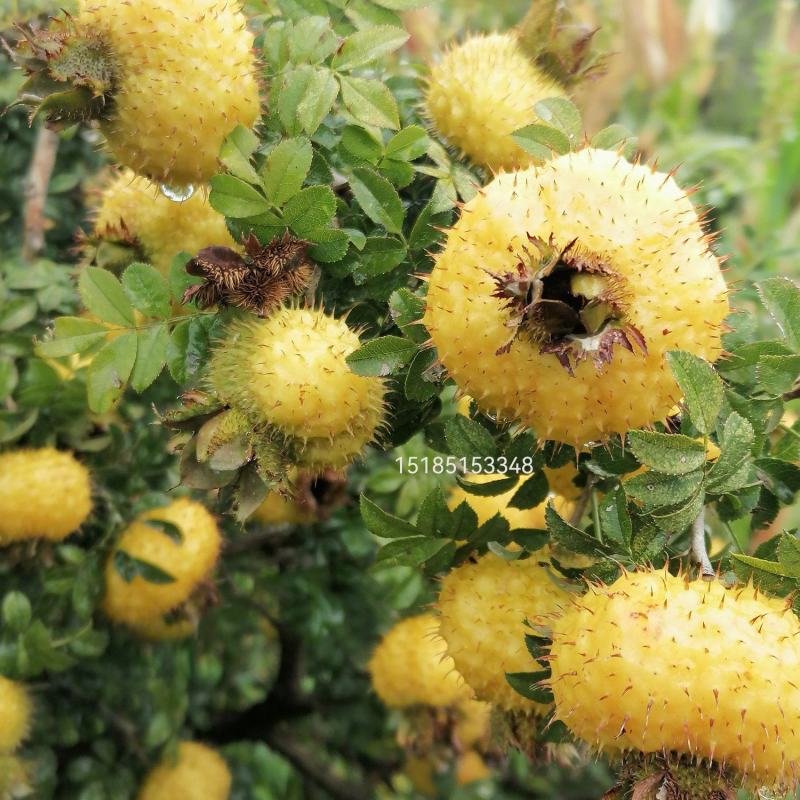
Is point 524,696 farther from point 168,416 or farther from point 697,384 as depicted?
point 168,416

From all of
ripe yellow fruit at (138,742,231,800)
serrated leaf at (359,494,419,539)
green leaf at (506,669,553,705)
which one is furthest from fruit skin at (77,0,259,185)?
ripe yellow fruit at (138,742,231,800)

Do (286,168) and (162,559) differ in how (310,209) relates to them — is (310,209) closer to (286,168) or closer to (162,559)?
(286,168)

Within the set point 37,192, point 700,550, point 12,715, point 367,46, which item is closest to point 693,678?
point 700,550

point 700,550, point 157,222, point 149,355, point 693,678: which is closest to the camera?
point 693,678

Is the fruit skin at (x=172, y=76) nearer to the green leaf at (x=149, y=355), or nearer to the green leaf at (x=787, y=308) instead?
the green leaf at (x=149, y=355)

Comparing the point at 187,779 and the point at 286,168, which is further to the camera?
the point at 187,779

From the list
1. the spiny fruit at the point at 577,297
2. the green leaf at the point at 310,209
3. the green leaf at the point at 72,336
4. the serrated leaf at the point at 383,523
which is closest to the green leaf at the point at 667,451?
the spiny fruit at the point at 577,297

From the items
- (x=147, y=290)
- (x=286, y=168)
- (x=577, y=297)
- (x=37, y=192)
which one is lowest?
(x=37, y=192)
